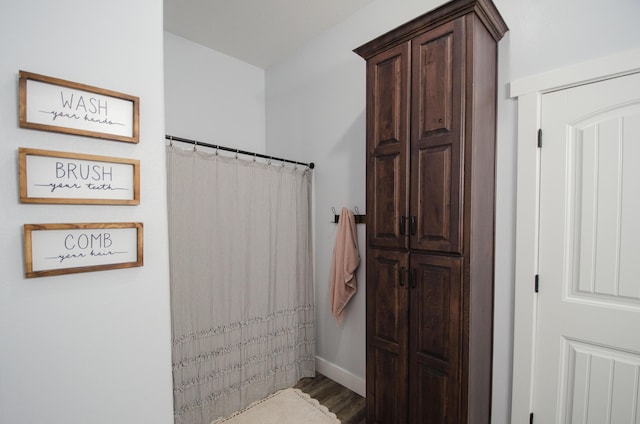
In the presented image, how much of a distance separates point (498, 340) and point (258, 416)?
1.63 meters

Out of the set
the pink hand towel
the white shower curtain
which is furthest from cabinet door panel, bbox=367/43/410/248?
the white shower curtain

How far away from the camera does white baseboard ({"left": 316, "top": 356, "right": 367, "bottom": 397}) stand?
7.16 feet

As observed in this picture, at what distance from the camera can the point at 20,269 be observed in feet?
2.44

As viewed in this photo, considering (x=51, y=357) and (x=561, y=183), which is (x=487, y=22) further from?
(x=51, y=357)

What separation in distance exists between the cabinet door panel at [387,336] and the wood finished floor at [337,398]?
1.12 ft

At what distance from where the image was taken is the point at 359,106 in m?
2.16

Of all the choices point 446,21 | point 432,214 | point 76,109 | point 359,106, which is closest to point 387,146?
point 432,214

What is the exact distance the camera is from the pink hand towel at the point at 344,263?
212 centimetres

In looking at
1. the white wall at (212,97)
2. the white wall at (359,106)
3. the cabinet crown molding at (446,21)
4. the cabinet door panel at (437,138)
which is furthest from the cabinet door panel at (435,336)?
the white wall at (212,97)

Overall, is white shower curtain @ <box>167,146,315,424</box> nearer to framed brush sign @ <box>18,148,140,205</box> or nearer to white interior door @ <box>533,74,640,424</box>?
framed brush sign @ <box>18,148,140,205</box>

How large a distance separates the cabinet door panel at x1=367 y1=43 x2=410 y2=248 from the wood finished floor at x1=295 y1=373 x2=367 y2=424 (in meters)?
1.29

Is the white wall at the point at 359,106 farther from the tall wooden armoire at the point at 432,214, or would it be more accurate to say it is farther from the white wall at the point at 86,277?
the white wall at the point at 86,277

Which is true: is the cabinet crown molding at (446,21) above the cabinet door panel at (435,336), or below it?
above

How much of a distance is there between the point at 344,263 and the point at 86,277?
5.19ft
